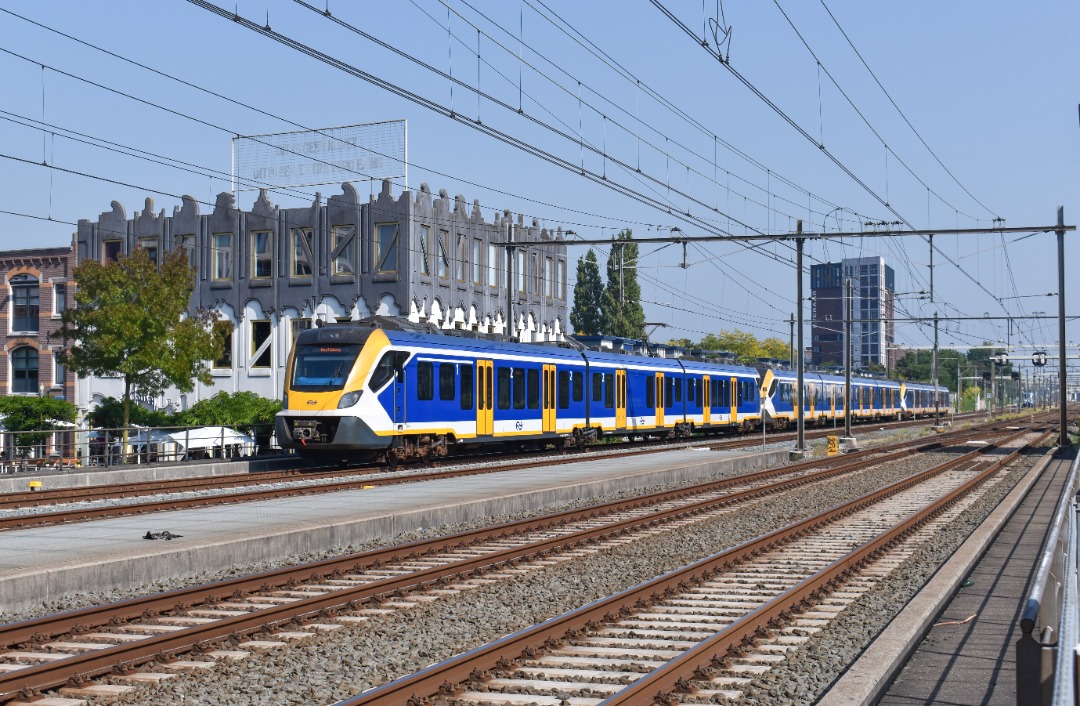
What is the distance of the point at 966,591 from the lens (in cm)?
1180

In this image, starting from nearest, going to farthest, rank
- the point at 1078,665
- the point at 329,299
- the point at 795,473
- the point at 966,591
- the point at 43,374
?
the point at 1078,665 → the point at 966,591 → the point at 795,473 → the point at 329,299 → the point at 43,374

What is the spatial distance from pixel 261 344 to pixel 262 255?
3.88 meters

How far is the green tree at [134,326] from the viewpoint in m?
33.3

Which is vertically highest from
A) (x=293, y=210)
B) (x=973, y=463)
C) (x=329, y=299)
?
(x=293, y=210)

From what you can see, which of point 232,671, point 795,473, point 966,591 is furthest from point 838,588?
point 795,473

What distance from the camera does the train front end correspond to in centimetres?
2612

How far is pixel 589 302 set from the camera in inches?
3597

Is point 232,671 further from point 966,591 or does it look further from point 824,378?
point 824,378

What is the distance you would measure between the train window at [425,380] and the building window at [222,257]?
28.0 metres

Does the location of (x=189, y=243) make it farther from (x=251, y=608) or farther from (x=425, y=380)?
(x=251, y=608)

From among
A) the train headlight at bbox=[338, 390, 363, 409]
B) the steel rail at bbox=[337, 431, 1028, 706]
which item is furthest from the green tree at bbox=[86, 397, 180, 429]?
the steel rail at bbox=[337, 431, 1028, 706]

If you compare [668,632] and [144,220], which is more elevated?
[144,220]

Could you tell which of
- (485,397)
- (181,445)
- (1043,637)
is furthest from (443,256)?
(1043,637)

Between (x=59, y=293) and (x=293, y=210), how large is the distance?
11.5 meters
